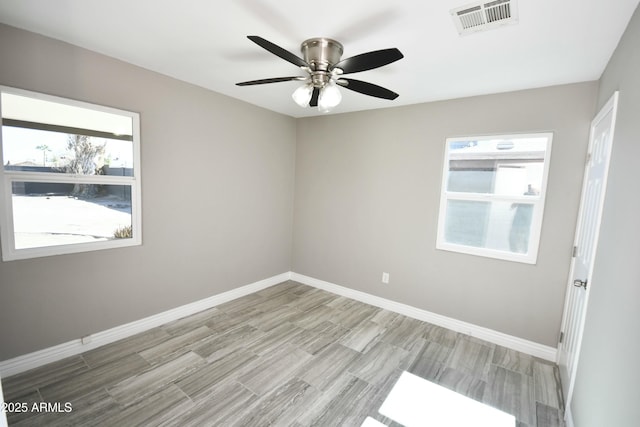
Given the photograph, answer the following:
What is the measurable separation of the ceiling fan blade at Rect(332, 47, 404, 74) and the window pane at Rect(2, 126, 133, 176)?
2102 millimetres

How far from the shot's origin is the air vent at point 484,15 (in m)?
1.50

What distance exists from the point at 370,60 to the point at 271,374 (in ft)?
7.88

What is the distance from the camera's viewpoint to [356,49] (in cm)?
204

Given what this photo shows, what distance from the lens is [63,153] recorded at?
7.27ft

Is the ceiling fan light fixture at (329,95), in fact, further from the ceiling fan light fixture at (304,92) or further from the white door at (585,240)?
the white door at (585,240)

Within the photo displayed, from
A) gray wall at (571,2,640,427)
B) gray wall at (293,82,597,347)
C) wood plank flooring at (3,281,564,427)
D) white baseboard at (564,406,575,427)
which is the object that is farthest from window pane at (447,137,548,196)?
white baseboard at (564,406,575,427)

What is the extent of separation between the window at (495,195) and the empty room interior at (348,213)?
2 cm

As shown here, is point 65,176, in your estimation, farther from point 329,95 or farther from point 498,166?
point 498,166

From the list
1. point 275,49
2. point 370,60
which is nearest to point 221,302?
point 275,49

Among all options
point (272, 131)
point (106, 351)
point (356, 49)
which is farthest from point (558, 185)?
point (106, 351)

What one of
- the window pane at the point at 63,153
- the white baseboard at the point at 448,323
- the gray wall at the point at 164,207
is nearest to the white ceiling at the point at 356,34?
the gray wall at the point at 164,207

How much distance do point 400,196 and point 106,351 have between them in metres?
3.33

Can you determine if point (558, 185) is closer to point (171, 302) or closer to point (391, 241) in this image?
point (391, 241)

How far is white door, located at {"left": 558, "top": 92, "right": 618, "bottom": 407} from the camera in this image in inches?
70.4
